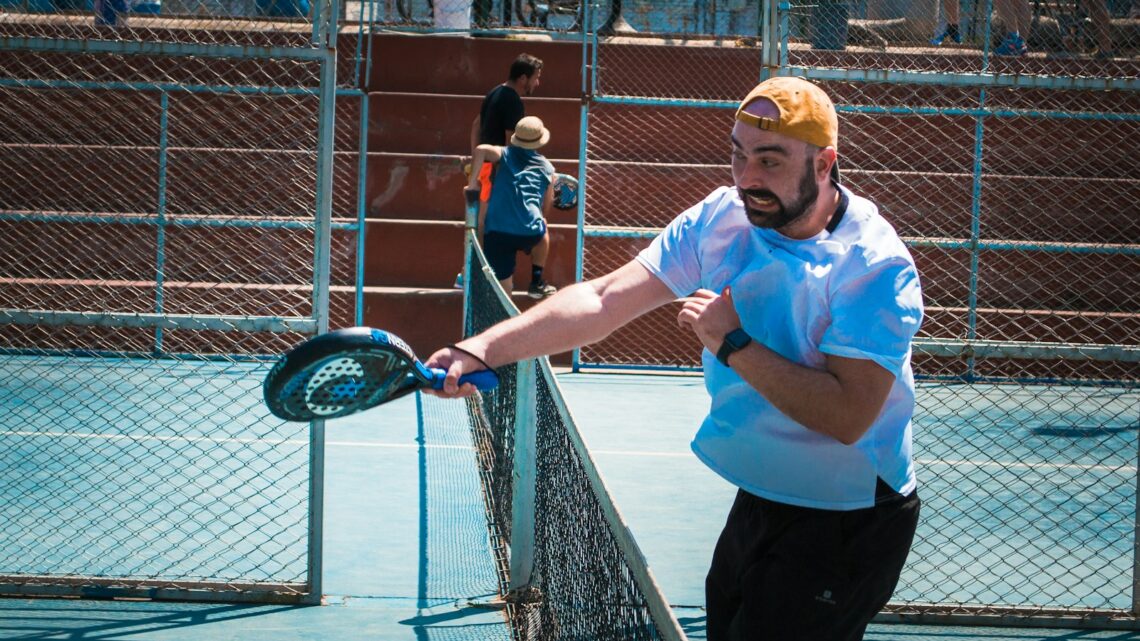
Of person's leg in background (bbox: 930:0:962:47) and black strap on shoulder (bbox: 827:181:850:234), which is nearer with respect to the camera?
black strap on shoulder (bbox: 827:181:850:234)

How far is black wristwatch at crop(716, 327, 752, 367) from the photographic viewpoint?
2.76 m

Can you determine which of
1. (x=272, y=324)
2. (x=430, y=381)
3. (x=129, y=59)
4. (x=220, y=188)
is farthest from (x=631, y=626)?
(x=129, y=59)

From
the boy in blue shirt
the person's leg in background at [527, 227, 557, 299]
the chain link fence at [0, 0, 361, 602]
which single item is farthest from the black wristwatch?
the person's leg in background at [527, 227, 557, 299]

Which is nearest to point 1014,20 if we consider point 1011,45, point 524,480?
point 1011,45

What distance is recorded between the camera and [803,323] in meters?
2.83

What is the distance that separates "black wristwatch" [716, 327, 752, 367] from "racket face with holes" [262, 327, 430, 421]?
63cm

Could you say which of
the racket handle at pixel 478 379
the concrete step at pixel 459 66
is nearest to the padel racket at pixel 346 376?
the racket handle at pixel 478 379

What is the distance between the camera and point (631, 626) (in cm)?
250

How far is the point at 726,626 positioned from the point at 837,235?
96 centimetres

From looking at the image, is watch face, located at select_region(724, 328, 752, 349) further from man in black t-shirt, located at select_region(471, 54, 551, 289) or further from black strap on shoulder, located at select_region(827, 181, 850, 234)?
man in black t-shirt, located at select_region(471, 54, 551, 289)

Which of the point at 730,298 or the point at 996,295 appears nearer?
Result: the point at 730,298

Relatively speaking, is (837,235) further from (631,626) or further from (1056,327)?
(1056,327)

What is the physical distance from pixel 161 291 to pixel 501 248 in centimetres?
306


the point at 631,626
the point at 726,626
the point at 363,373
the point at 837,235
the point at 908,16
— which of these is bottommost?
the point at 726,626
